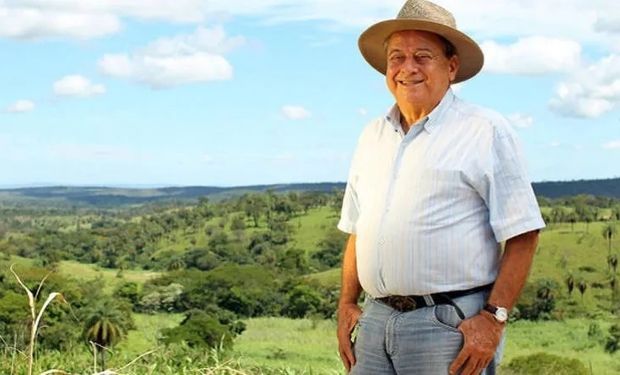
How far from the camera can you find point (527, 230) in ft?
7.13

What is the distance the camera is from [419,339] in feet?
7.25

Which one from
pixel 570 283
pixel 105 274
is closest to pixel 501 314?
pixel 570 283

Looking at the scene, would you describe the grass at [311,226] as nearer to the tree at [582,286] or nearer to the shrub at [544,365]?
the tree at [582,286]

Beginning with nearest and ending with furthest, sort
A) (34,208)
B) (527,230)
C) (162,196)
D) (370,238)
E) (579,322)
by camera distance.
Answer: (527,230) → (370,238) → (579,322) → (34,208) → (162,196)

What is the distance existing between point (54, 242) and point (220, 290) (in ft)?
74.5

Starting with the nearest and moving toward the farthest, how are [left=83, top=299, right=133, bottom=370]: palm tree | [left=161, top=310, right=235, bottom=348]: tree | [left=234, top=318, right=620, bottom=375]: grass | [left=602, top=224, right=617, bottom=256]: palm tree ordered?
[left=83, top=299, right=133, bottom=370]: palm tree → [left=161, top=310, right=235, bottom=348]: tree → [left=234, top=318, right=620, bottom=375]: grass → [left=602, top=224, right=617, bottom=256]: palm tree

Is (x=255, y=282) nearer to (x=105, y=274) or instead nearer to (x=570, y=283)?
(x=105, y=274)

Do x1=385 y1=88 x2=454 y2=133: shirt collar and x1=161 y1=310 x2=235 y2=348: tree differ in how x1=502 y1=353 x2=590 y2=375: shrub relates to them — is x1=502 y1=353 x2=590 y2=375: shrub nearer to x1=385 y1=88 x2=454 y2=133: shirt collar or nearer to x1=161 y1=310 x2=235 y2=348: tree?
x1=161 y1=310 x2=235 y2=348: tree

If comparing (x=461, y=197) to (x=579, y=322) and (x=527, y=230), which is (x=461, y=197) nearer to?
(x=527, y=230)

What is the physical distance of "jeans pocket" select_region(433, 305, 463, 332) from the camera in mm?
2199

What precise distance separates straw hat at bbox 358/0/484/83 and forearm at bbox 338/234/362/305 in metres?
0.45

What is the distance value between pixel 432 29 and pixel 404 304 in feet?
1.88

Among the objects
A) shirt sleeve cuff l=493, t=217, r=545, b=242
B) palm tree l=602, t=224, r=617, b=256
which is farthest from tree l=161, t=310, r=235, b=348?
shirt sleeve cuff l=493, t=217, r=545, b=242

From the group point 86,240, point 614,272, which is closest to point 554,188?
point 614,272
